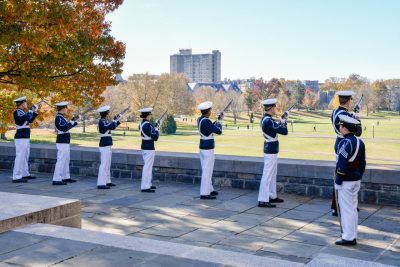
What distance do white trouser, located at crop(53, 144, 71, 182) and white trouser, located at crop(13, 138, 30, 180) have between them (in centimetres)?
94

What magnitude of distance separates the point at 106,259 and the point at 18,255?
2.90 ft

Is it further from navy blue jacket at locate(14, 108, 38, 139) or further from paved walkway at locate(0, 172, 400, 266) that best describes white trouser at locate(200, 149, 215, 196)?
navy blue jacket at locate(14, 108, 38, 139)

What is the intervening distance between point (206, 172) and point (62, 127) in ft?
12.6

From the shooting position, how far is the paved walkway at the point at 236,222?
650 centimetres

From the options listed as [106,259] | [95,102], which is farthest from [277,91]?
[106,259]

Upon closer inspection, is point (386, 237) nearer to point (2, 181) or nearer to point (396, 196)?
point (396, 196)

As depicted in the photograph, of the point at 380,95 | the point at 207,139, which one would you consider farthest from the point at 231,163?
the point at 380,95

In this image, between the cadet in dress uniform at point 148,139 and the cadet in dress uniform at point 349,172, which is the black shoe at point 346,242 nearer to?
the cadet in dress uniform at point 349,172

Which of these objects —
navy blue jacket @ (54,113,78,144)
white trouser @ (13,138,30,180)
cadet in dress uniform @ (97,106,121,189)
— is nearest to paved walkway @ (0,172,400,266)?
cadet in dress uniform @ (97,106,121,189)

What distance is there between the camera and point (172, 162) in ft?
38.9

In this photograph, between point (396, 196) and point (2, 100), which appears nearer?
point (396, 196)

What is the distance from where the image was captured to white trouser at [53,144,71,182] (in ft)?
38.4

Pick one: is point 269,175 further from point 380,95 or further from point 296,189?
point 380,95

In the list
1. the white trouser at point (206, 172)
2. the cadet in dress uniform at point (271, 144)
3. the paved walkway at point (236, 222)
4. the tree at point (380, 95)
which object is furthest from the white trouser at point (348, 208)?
the tree at point (380, 95)
